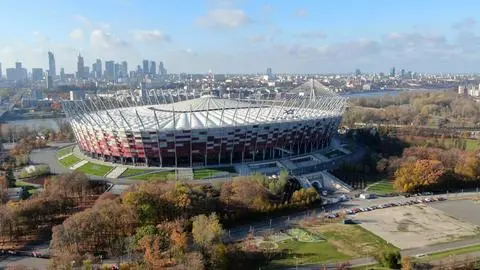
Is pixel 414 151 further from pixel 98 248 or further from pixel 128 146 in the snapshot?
pixel 98 248

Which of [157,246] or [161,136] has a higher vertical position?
[161,136]

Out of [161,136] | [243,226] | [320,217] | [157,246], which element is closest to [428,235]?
[320,217]

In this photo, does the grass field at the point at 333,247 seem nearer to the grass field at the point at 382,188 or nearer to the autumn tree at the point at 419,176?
the grass field at the point at 382,188

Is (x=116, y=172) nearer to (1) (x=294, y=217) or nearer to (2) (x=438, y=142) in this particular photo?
(1) (x=294, y=217)

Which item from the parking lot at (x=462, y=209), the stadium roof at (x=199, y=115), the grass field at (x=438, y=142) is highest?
the stadium roof at (x=199, y=115)

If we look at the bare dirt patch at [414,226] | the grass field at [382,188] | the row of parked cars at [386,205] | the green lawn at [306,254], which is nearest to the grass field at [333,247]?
the green lawn at [306,254]

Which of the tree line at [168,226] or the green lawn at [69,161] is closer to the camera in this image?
the tree line at [168,226]
